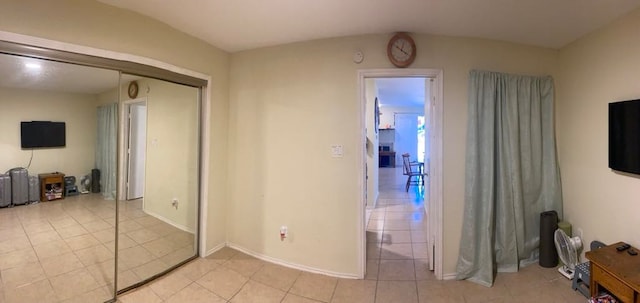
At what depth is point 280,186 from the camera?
263cm

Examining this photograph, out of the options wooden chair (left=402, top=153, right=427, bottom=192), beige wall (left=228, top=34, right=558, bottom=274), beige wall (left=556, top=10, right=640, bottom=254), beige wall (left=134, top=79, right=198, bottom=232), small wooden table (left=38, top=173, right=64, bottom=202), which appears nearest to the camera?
beige wall (left=556, top=10, right=640, bottom=254)

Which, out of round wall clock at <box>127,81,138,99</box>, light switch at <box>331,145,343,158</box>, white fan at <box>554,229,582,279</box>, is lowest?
white fan at <box>554,229,582,279</box>

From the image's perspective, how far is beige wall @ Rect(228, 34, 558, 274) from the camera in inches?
92.0

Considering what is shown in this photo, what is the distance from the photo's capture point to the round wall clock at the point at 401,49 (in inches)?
88.4

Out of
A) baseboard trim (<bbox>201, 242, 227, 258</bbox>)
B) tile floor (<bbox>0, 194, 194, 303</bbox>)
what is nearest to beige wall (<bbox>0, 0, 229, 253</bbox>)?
baseboard trim (<bbox>201, 242, 227, 258</bbox>)

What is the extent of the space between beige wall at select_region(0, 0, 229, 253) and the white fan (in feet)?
10.7

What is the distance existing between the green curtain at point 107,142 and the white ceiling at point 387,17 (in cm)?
82

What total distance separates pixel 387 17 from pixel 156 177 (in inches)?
102

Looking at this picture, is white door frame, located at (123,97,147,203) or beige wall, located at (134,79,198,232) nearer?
white door frame, located at (123,97,147,203)

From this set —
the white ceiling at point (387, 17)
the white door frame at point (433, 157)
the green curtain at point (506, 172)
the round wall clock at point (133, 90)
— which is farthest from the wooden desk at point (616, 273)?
the round wall clock at point (133, 90)

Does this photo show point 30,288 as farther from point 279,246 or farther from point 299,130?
point 299,130

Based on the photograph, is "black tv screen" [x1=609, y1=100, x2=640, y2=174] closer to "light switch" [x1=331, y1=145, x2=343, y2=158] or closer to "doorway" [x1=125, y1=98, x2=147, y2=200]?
"light switch" [x1=331, y1=145, x2=343, y2=158]

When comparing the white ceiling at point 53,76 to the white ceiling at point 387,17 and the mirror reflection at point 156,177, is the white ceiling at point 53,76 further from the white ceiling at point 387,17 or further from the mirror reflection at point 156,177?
the white ceiling at point 387,17

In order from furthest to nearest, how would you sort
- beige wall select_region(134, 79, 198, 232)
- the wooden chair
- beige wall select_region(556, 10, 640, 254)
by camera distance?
the wooden chair → beige wall select_region(134, 79, 198, 232) → beige wall select_region(556, 10, 640, 254)
